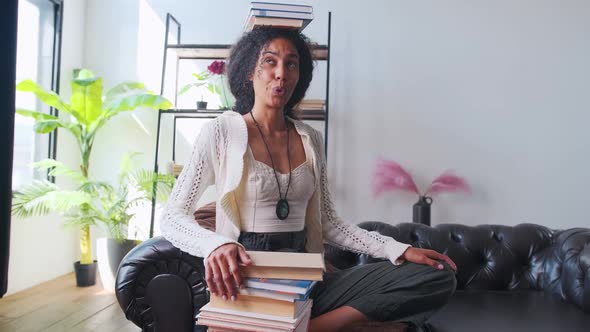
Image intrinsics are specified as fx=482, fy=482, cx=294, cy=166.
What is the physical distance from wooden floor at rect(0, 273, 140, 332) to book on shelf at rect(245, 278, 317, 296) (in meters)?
1.55

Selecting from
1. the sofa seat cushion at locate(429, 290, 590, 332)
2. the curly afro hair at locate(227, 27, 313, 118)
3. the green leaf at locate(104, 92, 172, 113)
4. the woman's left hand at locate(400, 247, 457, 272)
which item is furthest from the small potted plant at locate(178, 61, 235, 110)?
the woman's left hand at locate(400, 247, 457, 272)

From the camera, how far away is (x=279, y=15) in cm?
140

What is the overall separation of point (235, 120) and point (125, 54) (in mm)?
2343

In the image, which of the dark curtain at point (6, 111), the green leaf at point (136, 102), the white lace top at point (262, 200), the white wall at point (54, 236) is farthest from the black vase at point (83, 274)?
the white lace top at point (262, 200)

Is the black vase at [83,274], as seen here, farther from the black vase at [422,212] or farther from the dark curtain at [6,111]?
the black vase at [422,212]

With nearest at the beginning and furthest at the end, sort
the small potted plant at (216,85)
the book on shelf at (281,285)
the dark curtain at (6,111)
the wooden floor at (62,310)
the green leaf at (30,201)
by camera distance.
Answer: the book on shelf at (281,285) → the dark curtain at (6,111) → the wooden floor at (62,310) → the green leaf at (30,201) → the small potted plant at (216,85)

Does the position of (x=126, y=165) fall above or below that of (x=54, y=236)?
above

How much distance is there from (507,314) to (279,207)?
0.83 m

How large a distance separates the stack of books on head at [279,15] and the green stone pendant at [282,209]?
52cm

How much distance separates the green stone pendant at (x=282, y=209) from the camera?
133 cm

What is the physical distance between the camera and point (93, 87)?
299 cm

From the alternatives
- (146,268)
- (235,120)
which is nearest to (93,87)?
(235,120)

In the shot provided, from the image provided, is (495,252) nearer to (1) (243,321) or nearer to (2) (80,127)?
(1) (243,321)

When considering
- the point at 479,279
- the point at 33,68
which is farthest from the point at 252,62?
the point at 33,68
